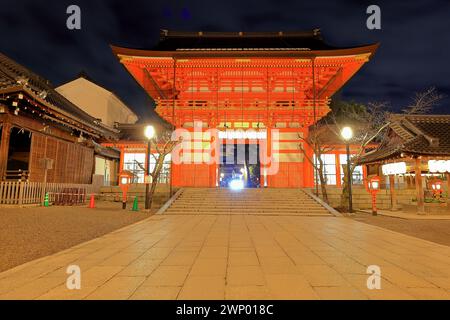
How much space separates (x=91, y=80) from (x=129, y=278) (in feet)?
113

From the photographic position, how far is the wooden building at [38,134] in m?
11.6

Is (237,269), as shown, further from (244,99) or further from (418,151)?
(244,99)

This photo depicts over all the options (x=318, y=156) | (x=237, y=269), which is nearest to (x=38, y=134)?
(x=237, y=269)

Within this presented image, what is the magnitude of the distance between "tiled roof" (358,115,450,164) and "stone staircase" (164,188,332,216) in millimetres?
4790

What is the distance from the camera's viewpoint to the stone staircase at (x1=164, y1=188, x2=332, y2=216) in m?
11.4

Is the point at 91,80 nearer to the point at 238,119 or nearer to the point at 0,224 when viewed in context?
the point at 238,119

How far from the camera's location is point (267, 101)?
1580 centimetres

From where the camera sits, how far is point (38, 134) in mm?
13547

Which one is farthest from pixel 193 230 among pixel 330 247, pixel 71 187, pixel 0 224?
pixel 71 187

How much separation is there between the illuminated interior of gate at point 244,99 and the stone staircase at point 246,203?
272 cm

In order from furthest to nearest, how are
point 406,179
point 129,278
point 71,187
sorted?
1. point 406,179
2. point 71,187
3. point 129,278

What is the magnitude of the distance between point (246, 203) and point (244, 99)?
7.99 metres

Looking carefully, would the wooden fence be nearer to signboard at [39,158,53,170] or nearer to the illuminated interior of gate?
signboard at [39,158,53,170]

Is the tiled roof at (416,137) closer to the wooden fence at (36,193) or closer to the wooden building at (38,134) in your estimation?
the wooden fence at (36,193)
